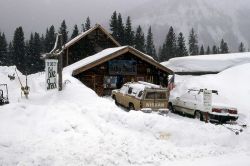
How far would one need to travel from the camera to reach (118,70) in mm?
28953

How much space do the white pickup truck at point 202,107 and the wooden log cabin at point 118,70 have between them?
6.64m

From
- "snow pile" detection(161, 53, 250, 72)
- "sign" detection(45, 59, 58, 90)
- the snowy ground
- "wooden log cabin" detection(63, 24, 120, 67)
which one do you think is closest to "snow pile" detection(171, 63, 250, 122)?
the snowy ground

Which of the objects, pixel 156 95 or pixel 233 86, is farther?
pixel 233 86

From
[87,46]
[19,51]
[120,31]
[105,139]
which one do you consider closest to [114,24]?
[120,31]

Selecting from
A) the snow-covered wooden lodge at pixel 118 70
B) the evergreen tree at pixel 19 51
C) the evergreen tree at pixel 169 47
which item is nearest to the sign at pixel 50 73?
the snow-covered wooden lodge at pixel 118 70

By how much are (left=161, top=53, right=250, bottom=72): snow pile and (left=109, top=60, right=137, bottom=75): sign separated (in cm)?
1645

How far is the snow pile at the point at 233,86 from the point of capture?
2369 centimetres

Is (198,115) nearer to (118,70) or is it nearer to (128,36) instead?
(118,70)

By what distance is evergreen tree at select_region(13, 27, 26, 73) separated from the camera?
83.9m

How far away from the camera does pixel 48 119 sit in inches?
482

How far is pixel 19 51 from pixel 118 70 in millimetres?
60707

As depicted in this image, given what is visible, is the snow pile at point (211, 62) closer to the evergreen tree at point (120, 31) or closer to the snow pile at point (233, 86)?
the snow pile at point (233, 86)

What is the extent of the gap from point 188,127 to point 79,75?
1533 centimetres

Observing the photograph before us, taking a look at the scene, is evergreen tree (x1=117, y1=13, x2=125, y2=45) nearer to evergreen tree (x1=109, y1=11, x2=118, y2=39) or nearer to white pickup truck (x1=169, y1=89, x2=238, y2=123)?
evergreen tree (x1=109, y1=11, x2=118, y2=39)
